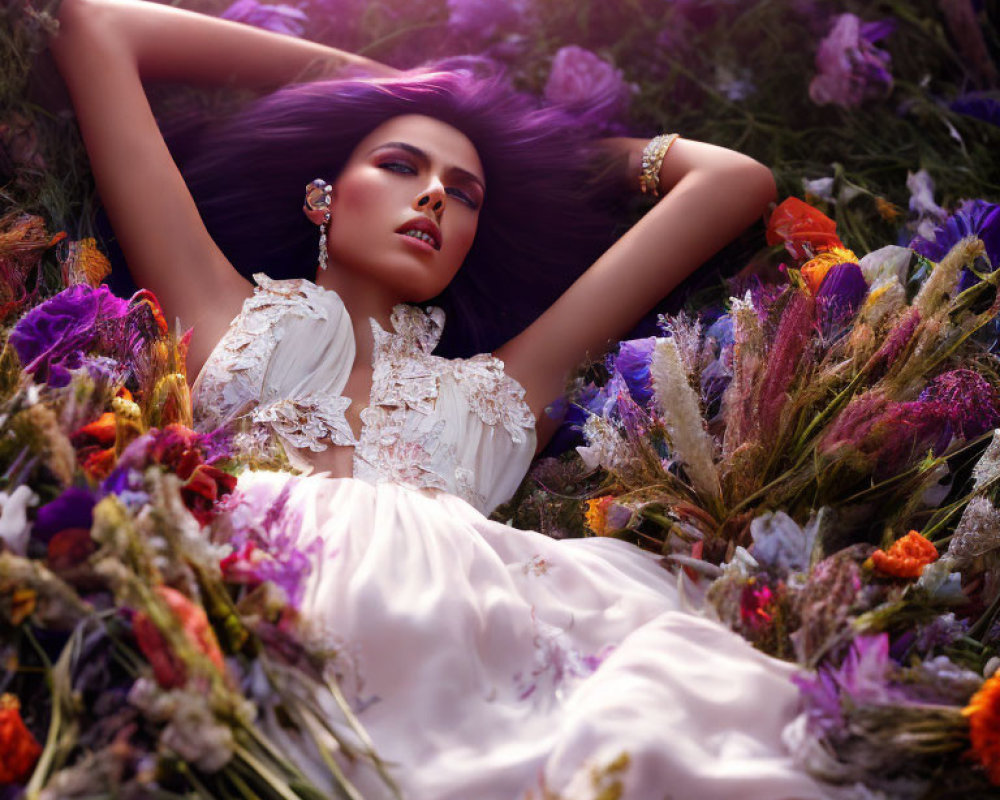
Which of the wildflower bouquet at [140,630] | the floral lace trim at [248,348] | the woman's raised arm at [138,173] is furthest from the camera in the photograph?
the woman's raised arm at [138,173]

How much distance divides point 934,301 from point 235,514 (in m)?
1.15

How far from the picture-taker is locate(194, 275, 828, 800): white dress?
1.22m

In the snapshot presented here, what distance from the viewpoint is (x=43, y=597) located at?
3.75 feet

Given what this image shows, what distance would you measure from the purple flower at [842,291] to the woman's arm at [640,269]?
0.39m

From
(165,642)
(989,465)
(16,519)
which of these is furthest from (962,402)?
(16,519)

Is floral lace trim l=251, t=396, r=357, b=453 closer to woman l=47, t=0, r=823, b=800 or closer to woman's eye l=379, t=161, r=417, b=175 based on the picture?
woman l=47, t=0, r=823, b=800

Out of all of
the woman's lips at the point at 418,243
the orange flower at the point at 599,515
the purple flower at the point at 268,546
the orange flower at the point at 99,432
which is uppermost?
the woman's lips at the point at 418,243

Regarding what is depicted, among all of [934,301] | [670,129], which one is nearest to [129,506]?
[934,301]

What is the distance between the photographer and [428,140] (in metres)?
2.13

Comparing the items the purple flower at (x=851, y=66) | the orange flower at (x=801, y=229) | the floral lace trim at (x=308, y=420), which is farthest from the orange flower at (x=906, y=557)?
the purple flower at (x=851, y=66)

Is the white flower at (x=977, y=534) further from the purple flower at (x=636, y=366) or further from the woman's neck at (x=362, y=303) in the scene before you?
the woman's neck at (x=362, y=303)

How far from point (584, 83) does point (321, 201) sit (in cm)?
78

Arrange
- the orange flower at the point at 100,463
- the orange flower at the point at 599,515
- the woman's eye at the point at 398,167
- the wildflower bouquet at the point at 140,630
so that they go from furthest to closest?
the woman's eye at the point at 398,167 → the orange flower at the point at 599,515 → the orange flower at the point at 100,463 → the wildflower bouquet at the point at 140,630

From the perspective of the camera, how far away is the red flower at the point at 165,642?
1125 millimetres
